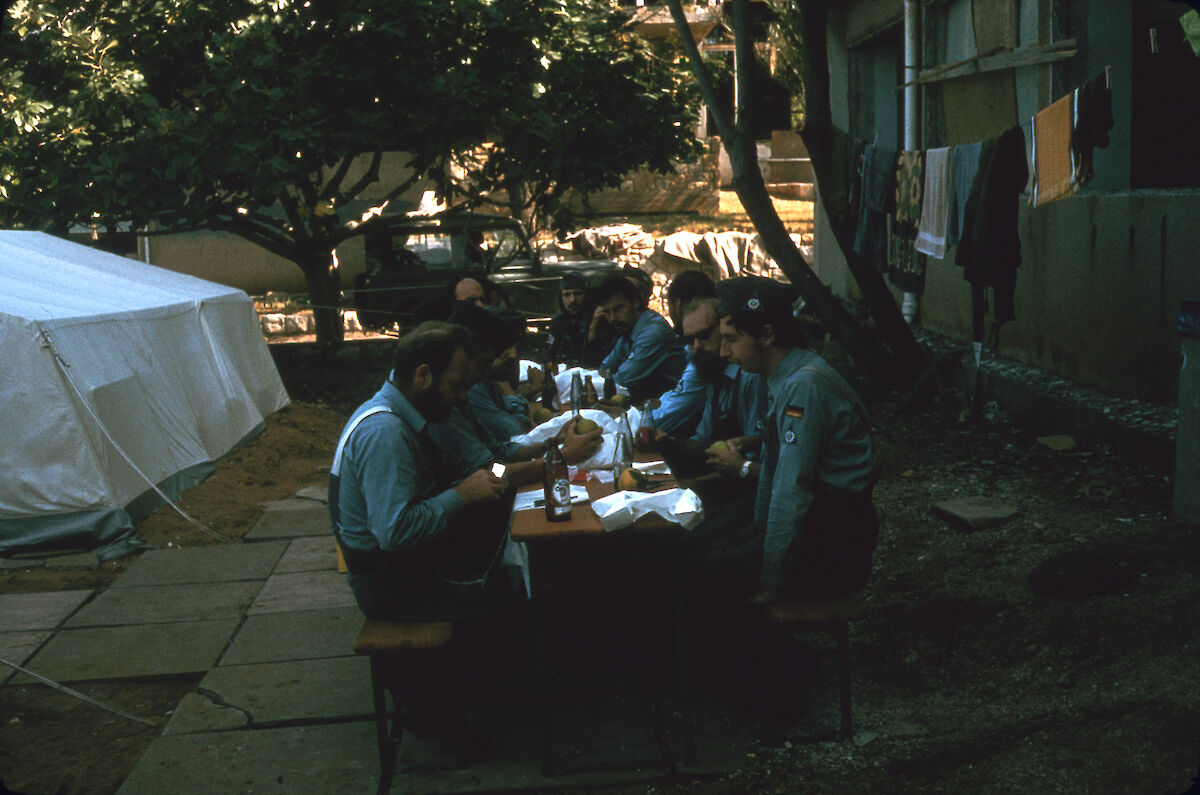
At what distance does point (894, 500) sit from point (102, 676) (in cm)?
447

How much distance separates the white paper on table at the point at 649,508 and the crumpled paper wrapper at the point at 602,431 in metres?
0.79

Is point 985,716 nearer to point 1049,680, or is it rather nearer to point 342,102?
point 1049,680

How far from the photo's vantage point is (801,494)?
4.04m

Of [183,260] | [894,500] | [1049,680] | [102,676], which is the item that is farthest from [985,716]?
[183,260]


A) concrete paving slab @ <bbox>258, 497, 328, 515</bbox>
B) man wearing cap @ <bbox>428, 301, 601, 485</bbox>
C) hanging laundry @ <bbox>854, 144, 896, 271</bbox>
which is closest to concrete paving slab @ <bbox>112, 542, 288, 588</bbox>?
concrete paving slab @ <bbox>258, 497, 328, 515</bbox>

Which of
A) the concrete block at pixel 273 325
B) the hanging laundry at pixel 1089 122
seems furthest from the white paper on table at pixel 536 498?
the concrete block at pixel 273 325

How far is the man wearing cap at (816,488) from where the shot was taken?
4035 mm

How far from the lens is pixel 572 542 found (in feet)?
13.0

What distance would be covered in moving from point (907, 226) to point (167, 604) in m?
5.73

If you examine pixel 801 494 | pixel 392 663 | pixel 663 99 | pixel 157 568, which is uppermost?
pixel 663 99

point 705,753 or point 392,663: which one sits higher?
point 392,663

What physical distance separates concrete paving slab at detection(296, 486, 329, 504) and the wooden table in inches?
198

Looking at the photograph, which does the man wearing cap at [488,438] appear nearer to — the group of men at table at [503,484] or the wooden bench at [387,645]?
the group of men at table at [503,484]

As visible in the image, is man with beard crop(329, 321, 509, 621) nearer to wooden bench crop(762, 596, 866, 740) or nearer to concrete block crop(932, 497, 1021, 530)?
wooden bench crop(762, 596, 866, 740)
